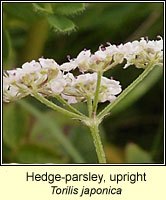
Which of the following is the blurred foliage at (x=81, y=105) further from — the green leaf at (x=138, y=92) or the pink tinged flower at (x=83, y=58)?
the pink tinged flower at (x=83, y=58)

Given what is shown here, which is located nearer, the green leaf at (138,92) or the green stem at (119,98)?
the green stem at (119,98)

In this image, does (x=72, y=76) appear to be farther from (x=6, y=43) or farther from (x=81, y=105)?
(x=81, y=105)

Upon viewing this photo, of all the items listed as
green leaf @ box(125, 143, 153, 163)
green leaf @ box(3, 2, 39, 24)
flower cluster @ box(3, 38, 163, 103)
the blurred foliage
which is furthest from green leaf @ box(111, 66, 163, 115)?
flower cluster @ box(3, 38, 163, 103)

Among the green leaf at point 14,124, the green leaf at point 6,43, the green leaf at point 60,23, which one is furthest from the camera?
the green leaf at point 14,124

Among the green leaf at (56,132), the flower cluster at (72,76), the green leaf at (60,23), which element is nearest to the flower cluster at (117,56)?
the flower cluster at (72,76)

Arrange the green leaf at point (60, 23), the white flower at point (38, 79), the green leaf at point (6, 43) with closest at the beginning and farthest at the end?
the white flower at point (38, 79), the green leaf at point (60, 23), the green leaf at point (6, 43)

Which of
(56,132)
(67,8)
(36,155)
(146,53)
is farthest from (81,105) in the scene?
(146,53)

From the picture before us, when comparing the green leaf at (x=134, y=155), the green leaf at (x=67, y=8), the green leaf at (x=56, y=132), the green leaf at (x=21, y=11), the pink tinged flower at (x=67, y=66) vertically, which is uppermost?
the green leaf at (x=21, y=11)

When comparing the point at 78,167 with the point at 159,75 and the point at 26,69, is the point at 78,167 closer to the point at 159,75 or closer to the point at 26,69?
the point at 26,69
